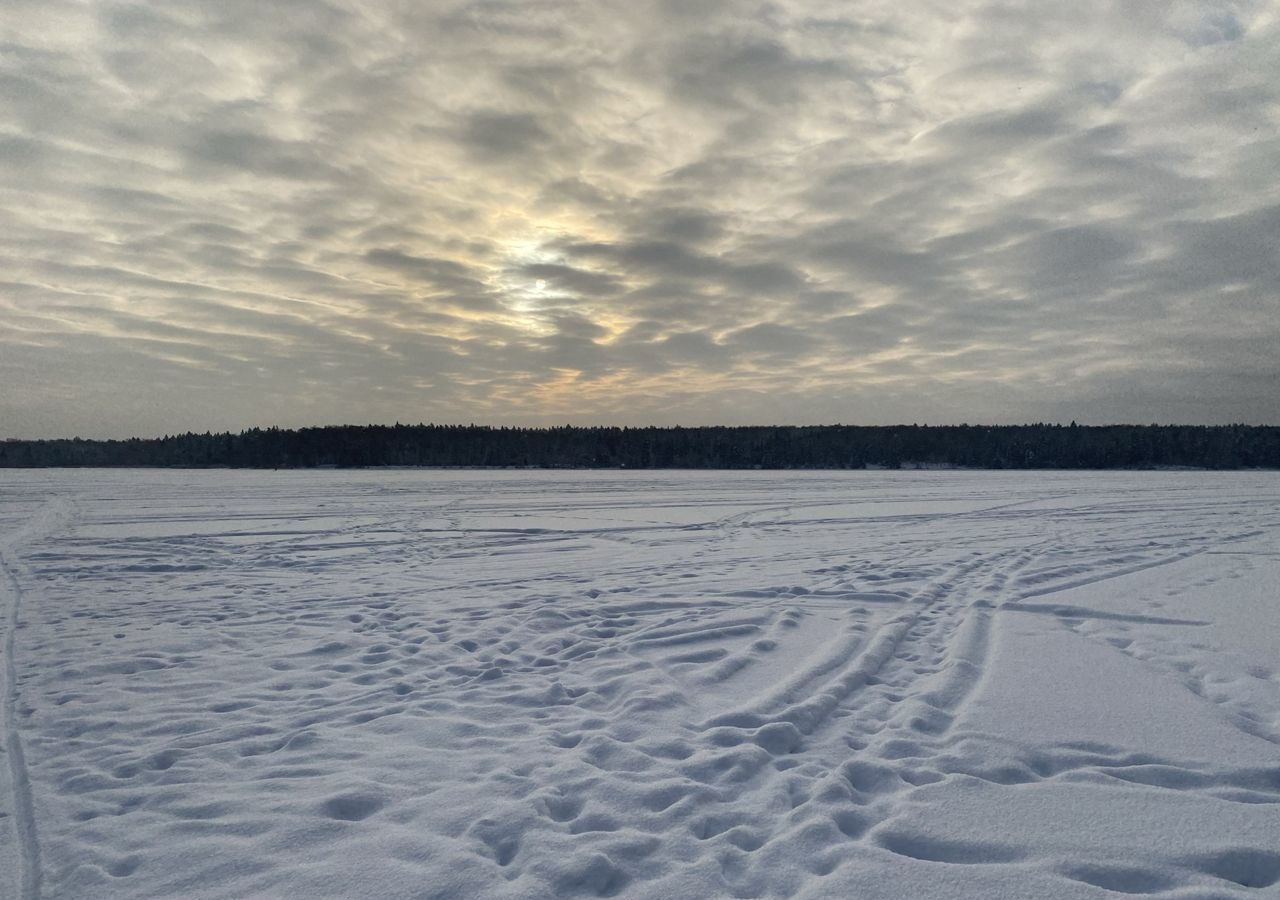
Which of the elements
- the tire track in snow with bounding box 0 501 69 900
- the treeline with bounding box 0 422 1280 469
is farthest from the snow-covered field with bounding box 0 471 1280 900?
the treeline with bounding box 0 422 1280 469

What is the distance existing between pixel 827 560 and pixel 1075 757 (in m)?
8.22

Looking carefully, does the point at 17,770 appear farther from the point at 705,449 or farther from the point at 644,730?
the point at 705,449

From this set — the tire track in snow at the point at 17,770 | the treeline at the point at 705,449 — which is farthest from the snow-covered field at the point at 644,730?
the treeline at the point at 705,449

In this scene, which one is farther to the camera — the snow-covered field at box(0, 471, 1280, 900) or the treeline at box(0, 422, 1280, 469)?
the treeline at box(0, 422, 1280, 469)

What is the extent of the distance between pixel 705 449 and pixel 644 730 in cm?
7581

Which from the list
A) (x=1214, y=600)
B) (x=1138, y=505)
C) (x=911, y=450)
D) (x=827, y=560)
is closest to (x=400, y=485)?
(x=827, y=560)

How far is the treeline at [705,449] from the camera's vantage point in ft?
253

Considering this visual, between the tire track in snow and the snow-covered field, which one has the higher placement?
the snow-covered field

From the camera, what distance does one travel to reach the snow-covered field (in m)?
3.46

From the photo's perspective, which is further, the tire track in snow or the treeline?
the treeline

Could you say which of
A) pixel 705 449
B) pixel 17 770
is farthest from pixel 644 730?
pixel 705 449

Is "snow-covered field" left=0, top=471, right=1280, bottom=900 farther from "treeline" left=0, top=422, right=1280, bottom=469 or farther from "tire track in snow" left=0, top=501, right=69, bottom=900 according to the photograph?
"treeline" left=0, top=422, right=1280, bottom=469

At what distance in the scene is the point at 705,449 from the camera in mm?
80562

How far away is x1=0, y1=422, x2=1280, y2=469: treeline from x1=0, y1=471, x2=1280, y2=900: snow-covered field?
207ft
